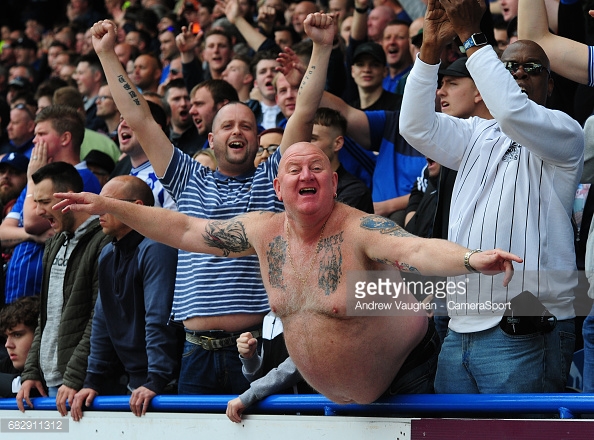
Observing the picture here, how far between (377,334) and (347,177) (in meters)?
1.88

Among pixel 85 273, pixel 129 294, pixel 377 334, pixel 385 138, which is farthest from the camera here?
pixel 385 138

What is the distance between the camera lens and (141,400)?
4945 mm

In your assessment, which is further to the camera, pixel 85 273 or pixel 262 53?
pixel 262 53

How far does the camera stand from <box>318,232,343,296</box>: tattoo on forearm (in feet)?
12.8

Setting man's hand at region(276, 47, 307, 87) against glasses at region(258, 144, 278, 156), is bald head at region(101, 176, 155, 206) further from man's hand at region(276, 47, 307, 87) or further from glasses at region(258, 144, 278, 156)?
man's hand at region(276, 47, 307, 87)

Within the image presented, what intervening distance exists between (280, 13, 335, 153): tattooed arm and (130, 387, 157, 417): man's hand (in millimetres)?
1512

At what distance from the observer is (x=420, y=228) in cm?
515

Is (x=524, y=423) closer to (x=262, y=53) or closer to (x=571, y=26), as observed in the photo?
(x=571, y=26)

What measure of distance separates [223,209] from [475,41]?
1.84 metres

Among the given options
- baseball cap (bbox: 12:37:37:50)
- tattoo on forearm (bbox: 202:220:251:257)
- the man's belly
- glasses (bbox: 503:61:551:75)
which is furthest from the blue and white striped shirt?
baseball cap (bbox: 12:37:37:50)

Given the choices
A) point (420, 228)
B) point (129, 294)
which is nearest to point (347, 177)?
point (420, 228)

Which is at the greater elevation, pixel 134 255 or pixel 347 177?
pixel 347 177

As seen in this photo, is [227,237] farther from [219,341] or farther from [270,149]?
[270,149]

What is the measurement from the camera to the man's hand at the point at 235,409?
177 inches
